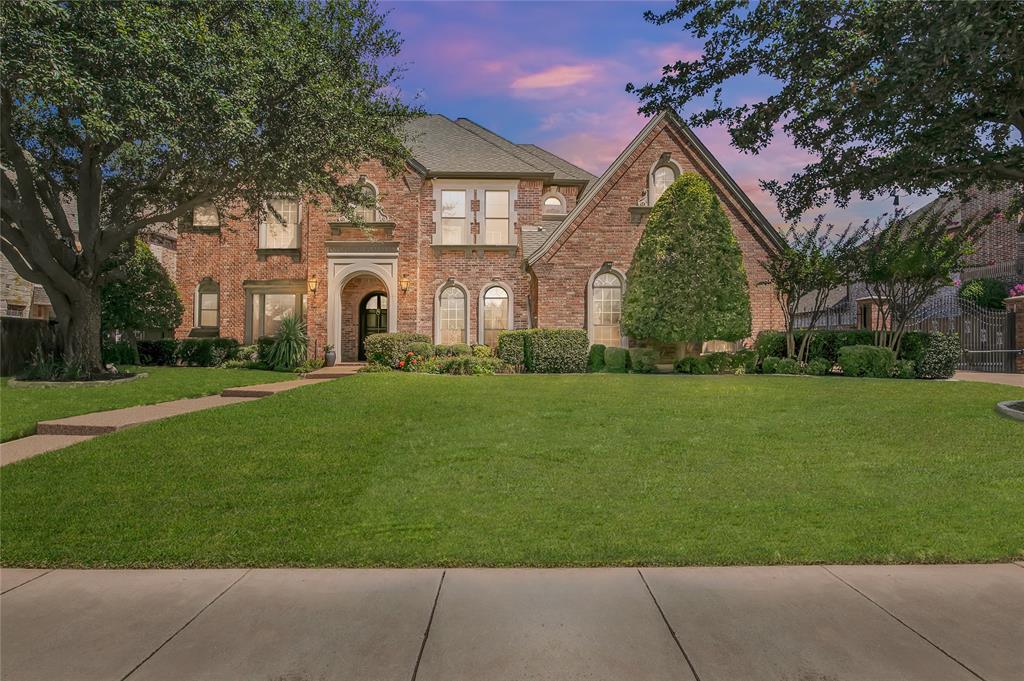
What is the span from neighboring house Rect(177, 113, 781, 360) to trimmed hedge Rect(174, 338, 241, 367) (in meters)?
1.37

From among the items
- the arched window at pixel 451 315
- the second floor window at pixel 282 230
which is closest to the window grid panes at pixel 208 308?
the second floor window at pixel 282 230

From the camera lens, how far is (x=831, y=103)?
23.1 ft

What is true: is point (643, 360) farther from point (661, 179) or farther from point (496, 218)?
point (496, 218)

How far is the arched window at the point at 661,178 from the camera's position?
808 inches

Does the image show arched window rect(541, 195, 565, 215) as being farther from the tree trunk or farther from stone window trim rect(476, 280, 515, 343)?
the tree trunk

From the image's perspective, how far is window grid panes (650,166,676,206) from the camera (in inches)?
808

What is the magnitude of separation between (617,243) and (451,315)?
668cm

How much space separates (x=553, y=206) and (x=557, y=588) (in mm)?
21781

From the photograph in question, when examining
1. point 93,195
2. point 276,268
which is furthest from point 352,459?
point 276,268

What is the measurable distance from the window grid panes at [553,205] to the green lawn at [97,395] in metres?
12.8

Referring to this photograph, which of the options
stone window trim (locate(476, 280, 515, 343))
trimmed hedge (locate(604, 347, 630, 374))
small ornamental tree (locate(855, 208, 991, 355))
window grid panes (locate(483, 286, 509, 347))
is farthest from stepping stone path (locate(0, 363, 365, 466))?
small ornamental tree (locate(855, 208, 991, 355))

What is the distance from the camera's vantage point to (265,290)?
22.4m

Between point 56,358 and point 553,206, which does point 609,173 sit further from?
point 56,358

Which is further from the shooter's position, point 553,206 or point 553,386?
point 553,206
